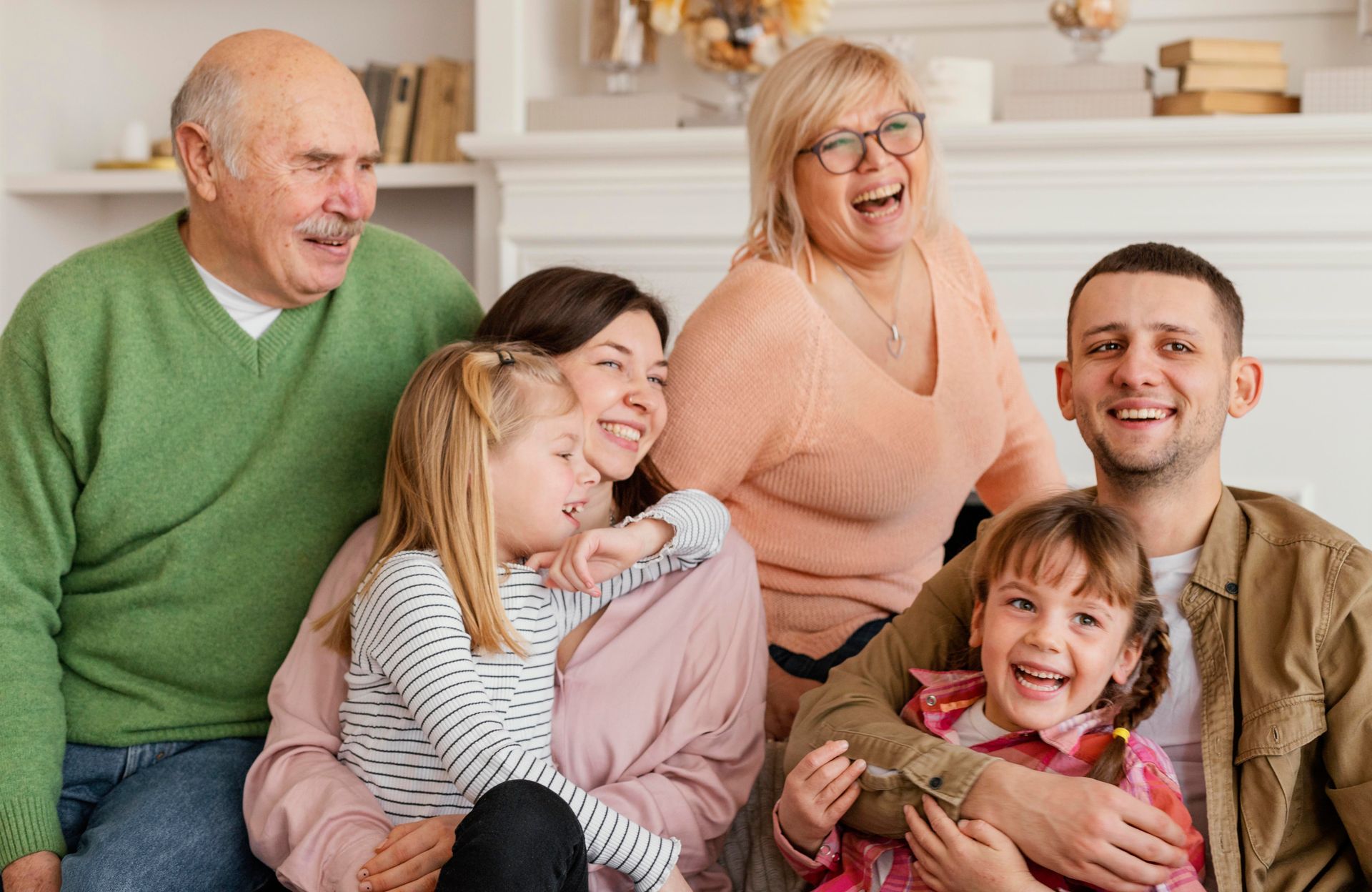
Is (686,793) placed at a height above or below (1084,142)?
below

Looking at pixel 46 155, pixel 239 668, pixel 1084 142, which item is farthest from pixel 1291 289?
pixel 46 155

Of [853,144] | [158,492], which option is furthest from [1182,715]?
[158,492]

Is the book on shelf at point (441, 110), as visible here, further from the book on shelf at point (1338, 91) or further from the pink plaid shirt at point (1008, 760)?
the pink plaid shirt at point (1008, 760)

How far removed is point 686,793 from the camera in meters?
1.52

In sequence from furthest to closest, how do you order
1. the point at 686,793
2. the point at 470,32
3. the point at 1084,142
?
the point at 470,32
the point at 1084,142
the point at 686,793

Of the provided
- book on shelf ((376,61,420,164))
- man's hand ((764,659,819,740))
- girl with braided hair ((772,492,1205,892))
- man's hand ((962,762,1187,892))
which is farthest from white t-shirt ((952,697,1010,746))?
book on shelf ((376,61,420,164))

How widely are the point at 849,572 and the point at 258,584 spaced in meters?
0.84

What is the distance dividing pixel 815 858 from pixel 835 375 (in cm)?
69

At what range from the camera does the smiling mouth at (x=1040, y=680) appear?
1.36 m

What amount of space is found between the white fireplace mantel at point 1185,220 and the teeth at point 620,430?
126 centimetres

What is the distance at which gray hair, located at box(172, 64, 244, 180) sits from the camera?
1.71m

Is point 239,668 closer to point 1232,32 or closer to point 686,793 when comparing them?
point 686,793

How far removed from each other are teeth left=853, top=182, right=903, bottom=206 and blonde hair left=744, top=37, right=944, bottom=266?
4.2 inches

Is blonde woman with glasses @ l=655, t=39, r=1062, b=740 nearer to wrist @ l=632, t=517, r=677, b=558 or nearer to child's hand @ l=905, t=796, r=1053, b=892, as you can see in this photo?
wrist @ l=632, t=517, r=677, b=558
